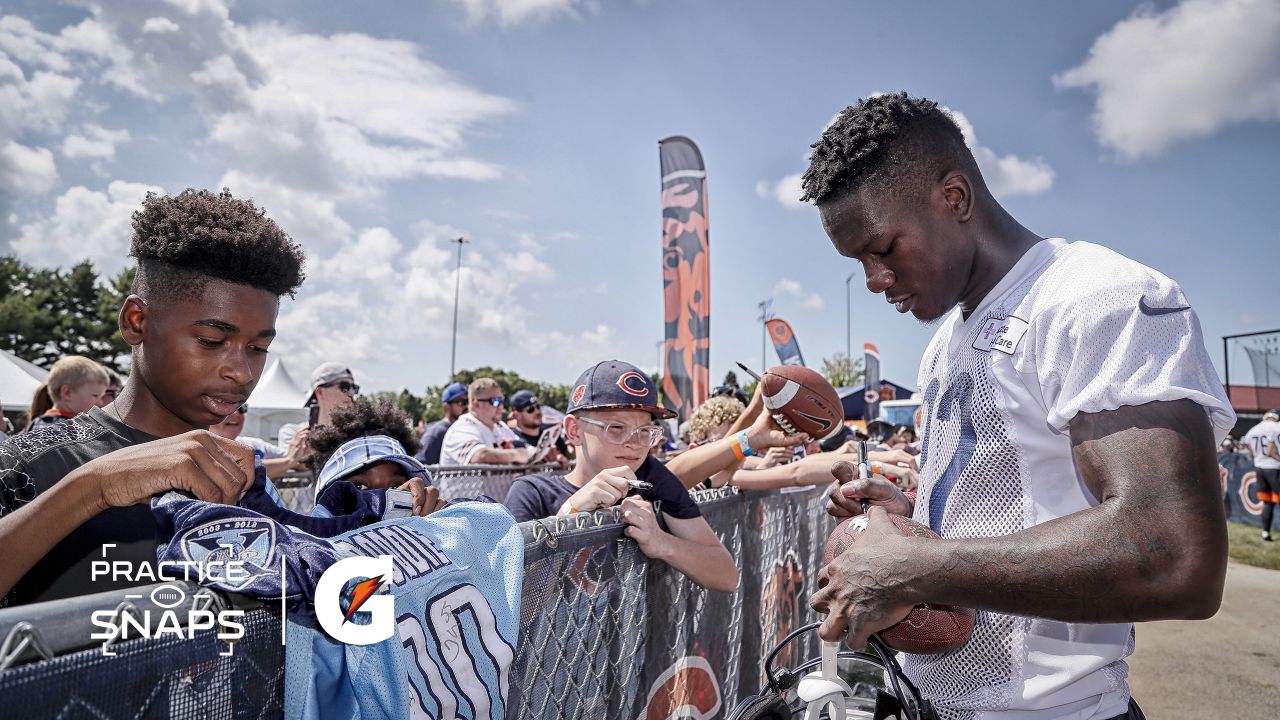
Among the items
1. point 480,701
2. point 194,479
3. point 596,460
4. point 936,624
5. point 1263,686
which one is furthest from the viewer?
point 1263,686

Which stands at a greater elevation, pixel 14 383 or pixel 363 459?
pixel 14 383

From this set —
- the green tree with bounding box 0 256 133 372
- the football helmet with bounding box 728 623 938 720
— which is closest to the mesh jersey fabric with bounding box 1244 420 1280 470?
the football helmet with bounding box 728 623 938 720

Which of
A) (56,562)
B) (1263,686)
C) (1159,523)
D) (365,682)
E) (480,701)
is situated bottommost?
(1263,686)

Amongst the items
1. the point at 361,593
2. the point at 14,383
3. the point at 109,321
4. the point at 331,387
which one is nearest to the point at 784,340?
the point at 331,387

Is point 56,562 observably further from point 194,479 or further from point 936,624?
point 936,624

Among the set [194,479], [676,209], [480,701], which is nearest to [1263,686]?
[480,701]

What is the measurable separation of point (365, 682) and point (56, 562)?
0.79m

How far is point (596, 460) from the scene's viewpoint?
3156mm

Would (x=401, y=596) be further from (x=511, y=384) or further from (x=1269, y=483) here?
(x=511, y=384)

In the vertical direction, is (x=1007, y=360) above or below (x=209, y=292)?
below

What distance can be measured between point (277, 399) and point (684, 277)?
1923 cm

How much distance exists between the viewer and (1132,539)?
129cm

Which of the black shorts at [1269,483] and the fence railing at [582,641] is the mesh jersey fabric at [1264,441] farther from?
the fence railing at [582,641]

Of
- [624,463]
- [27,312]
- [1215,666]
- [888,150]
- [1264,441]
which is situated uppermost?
[27,312]
